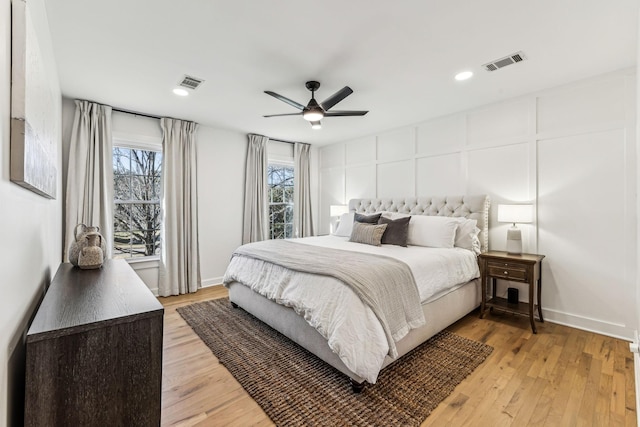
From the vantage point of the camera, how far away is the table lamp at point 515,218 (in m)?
3.10

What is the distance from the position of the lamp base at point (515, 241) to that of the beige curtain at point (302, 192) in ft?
11.6

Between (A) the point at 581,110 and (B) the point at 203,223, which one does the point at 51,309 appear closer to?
(B) the point at 203,223

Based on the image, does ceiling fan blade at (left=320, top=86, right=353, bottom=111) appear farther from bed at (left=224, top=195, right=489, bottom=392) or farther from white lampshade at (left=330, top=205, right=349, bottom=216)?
white lampshade at (left=330, top=205, right=349, bottom=216)

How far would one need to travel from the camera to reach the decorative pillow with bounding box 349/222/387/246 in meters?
3.55

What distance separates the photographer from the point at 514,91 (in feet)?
10.6

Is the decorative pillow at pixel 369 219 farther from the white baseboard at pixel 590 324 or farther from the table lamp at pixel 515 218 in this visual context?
the white baseboard at pixel 590 324

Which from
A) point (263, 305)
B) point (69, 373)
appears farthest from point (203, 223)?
point (69, 373)

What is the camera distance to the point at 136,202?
414cm

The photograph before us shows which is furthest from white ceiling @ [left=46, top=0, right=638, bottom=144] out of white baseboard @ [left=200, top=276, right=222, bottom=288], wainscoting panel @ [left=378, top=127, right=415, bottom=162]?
white baseboard @ [left=200, top=276, right=222, bottom=288]

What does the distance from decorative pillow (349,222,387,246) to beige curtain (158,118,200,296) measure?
8.14 ft

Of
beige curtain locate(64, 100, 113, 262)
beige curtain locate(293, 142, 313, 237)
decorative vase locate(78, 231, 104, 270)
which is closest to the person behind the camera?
decorative vase locate(78, 231, 104, 270)

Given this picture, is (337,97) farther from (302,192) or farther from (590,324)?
(590,324)

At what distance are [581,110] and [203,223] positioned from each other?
5069 mm

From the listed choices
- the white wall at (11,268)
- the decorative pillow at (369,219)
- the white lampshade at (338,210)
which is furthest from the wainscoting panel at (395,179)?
the white wall at (11,268)
